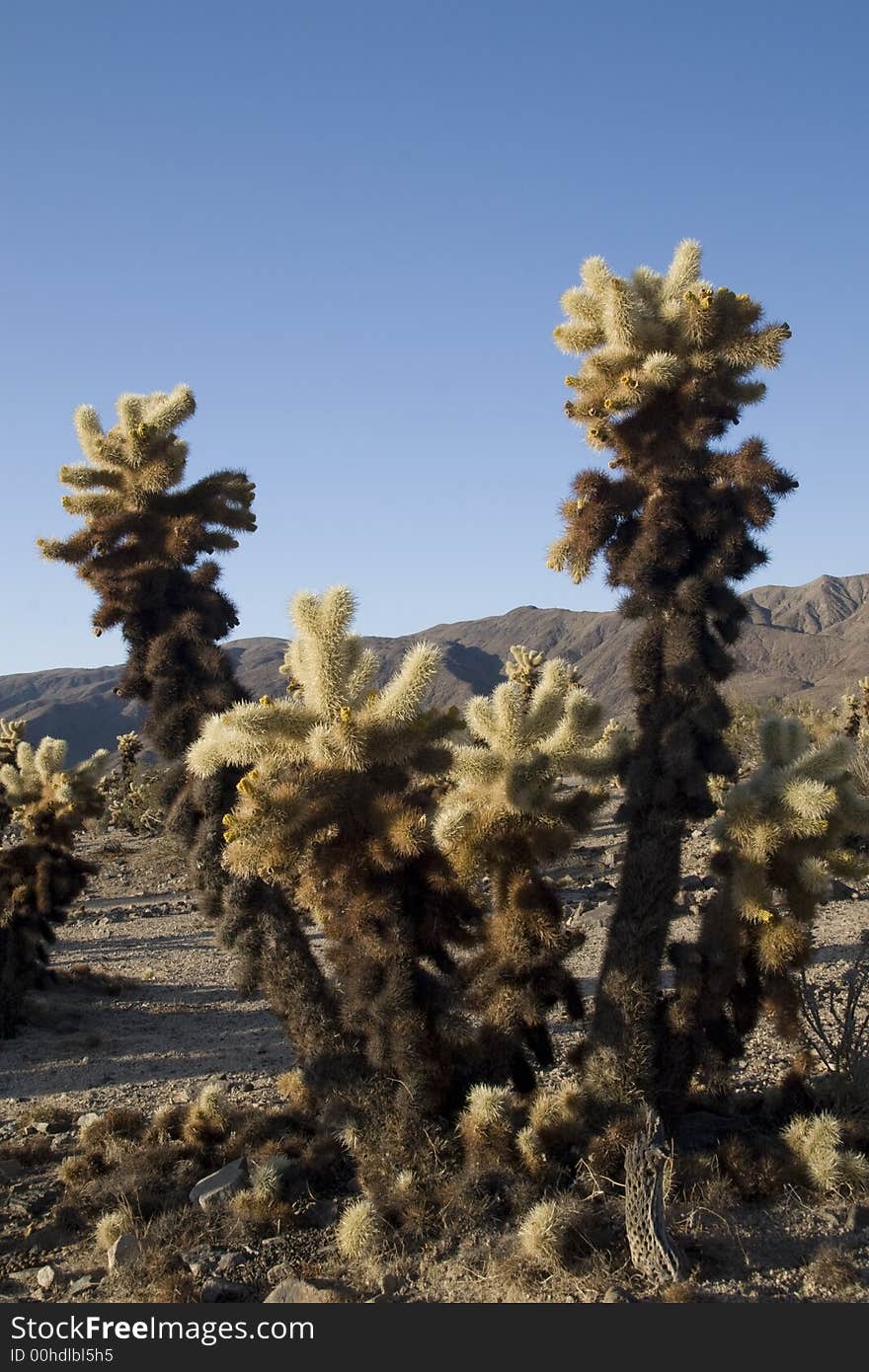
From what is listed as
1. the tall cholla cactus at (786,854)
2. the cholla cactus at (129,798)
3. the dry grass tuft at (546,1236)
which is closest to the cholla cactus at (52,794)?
the tall cholla cactus at (786,854)

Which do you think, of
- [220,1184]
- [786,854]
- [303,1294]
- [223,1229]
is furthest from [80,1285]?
[786,854]

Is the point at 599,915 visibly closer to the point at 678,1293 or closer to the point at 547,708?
the point at 547,708

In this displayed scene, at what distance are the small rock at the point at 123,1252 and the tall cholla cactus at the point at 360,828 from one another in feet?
5.33

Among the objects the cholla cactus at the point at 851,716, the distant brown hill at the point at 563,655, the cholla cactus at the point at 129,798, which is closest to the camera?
the cholla cactus at the point at 851,716

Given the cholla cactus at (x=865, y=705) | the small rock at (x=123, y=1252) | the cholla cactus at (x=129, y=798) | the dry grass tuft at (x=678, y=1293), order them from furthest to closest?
the cholla cactus at (x=129, y=798) → the cholla cactus at (x=865, y=705) → the small rock at (x=123, y=1252) → the dry grass tuft at (x=678, y=1293)

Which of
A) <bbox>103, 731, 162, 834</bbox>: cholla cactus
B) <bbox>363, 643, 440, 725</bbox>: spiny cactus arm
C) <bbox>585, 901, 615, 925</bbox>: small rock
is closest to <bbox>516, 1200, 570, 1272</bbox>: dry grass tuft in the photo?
<bbox>363, 643, 440, 725</bbox>: spiny cactus arm

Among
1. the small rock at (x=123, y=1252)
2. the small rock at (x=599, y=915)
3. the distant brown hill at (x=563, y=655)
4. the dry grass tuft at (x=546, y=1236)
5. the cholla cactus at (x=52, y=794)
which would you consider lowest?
the small rock at (x=599, y=915)

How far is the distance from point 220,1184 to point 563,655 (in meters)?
105

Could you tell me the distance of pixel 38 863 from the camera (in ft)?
39.6

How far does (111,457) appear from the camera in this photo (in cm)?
780

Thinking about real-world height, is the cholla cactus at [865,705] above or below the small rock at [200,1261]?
above

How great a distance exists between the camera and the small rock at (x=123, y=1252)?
5738 mm

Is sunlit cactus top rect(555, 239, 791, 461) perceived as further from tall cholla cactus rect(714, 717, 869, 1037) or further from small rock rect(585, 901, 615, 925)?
small rock rect(585, 901, 615, 925)

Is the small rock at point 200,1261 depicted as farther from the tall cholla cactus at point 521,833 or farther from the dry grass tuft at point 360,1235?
the tall cholla cactus at point 521,833
